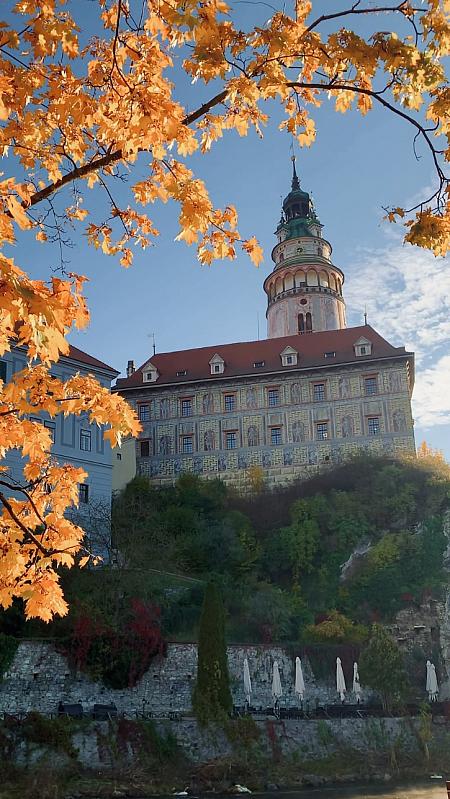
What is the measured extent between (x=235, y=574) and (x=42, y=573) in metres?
27.9

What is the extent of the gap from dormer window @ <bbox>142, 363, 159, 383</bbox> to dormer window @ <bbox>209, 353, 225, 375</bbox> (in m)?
3.40

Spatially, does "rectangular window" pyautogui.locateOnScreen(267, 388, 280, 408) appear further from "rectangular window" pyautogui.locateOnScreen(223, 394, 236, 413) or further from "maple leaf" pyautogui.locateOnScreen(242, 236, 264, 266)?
"maple leaf" pyautogui.locateOnScreen(242, 236, 264, 266)

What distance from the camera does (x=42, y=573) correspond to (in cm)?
493

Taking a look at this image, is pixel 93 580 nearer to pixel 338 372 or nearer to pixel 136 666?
pixel 136 666

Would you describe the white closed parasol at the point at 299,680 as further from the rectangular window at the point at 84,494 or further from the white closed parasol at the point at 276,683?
the rectangular window at the point at 84,494

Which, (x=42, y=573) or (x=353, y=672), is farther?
(x=353, y=672)

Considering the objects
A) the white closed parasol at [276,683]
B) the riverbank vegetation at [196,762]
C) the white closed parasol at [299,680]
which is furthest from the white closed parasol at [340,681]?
the riverbank vegetation at [196,762]

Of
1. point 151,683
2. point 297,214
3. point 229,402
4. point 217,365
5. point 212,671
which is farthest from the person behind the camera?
point 297,214

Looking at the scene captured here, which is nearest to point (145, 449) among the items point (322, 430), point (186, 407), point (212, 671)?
point (186, 407)

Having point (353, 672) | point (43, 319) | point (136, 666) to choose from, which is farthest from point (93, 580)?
point (43, 319)

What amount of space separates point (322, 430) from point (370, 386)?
3.66 meters

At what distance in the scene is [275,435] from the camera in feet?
143

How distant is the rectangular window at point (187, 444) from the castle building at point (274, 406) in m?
0.06

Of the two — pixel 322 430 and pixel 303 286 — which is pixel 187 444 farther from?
pixel 303 286
